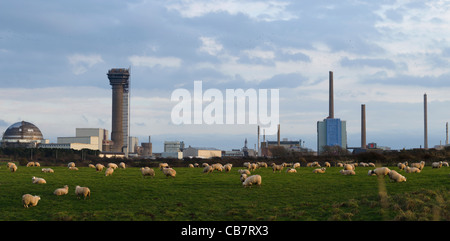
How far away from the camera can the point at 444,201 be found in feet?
74.8

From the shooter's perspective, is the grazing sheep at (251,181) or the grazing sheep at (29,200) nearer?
the grazing sheep at (29,200)

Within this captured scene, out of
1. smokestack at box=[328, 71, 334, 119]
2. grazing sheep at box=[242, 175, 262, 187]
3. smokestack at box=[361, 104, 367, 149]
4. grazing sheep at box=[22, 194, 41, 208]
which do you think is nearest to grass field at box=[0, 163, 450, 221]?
grazing sheep at box=[22, 194, 41, 208]

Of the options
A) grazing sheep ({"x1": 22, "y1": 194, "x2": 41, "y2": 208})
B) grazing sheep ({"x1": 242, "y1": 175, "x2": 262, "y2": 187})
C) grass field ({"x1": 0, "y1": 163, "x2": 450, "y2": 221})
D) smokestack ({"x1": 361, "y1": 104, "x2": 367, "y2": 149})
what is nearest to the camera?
grass field ({"x1": 0, "y1": 163, "x2": 450, "y2": 221})

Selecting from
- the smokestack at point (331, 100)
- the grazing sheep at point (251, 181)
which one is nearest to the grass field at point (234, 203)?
the grazing sheep at point (251, 181)

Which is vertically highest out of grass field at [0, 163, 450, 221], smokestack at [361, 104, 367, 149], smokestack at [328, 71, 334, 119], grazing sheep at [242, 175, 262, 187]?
smokestack at [328, 71, 334, 119]

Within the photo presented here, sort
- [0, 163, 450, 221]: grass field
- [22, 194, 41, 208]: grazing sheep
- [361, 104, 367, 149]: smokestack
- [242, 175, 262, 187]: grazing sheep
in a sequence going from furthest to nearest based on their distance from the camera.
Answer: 1. [361, 104, 367, 149]: smokestack
2. [242, 175, 262, 187]: grazing sheep
3. [22, 194, 41, 208]: grazing sheep
4. [0, 163, 450, 221]: grass field

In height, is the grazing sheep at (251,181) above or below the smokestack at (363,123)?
below

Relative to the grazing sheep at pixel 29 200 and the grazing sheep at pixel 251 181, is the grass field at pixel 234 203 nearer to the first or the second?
the grazing sheep at pixel 29 200

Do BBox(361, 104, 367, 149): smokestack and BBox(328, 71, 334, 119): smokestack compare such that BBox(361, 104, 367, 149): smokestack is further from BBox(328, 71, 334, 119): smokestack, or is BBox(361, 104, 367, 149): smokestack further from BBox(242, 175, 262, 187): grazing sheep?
BBox(242, 175, 262, 187): grazing sheep

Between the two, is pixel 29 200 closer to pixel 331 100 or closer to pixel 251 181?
pixel 251 181

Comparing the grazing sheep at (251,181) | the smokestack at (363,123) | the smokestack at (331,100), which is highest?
the smokestack at (331,100)

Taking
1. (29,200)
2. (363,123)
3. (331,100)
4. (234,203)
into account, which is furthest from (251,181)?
(331,100)

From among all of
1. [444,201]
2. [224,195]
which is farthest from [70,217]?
[444,201]
